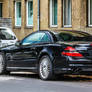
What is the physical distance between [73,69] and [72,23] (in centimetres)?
1485

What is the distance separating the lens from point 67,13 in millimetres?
28734

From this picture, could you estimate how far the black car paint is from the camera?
1333 centimetres

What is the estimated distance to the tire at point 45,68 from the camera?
1383 cm

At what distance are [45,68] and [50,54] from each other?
48cm

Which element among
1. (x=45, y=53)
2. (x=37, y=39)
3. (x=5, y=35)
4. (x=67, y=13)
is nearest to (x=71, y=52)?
(x=45, y=53)

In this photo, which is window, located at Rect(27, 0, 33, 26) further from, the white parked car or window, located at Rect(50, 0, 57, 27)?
the white parked car

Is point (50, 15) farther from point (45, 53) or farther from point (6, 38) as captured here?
point (45, 53)

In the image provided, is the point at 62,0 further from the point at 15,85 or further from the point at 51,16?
the point at 15,85

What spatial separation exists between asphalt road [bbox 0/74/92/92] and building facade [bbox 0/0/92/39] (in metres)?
12.4

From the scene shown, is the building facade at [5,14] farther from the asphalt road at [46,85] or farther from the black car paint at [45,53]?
the asphalt road at [46,85]

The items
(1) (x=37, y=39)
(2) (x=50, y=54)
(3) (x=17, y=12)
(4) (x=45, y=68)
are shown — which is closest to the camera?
(2) (x=50, y=54)

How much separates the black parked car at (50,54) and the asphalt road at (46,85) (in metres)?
0.35

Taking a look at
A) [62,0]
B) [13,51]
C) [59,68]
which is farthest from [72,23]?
[59,68]

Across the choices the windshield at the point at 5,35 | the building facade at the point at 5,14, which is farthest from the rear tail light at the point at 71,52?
the building facade at the point at 5,14
